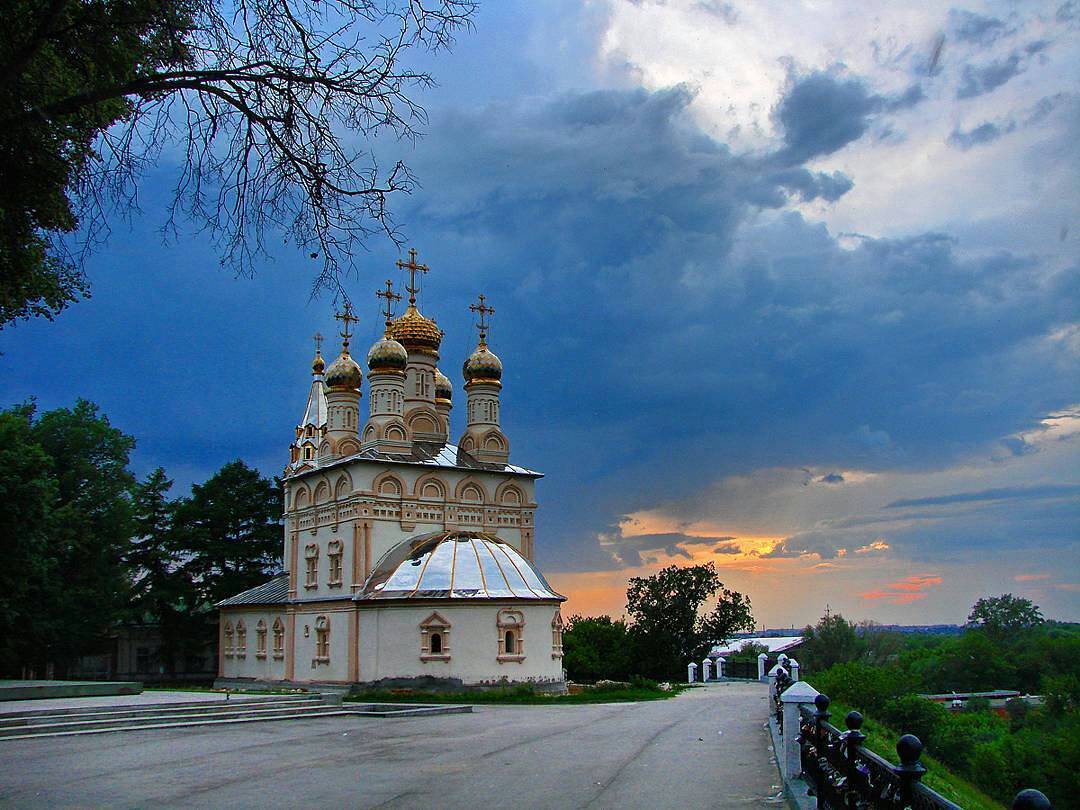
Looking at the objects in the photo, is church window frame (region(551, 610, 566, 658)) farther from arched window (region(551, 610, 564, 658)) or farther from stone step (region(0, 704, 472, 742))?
stone step (region(0, 704, 472, 742))

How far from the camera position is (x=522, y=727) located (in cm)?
1728

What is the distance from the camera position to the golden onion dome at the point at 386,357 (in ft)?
108

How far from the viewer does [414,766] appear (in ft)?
38.9

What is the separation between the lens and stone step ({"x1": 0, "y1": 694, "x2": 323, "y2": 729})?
1700 cm

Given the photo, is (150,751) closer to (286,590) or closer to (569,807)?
(569,807)

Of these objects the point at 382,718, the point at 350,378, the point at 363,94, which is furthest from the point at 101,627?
the point at 363,94

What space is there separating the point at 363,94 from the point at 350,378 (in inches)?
1146

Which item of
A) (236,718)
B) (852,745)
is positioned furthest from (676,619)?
(852,745)

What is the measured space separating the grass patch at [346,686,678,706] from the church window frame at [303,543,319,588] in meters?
6.01

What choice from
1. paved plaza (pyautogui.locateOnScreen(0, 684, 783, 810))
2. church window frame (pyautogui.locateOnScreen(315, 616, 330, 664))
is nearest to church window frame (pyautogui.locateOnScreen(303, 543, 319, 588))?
church window frame (pyautogui.locateOnScreen(315, 616, 330, 664))

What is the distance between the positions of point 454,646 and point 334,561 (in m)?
5.86

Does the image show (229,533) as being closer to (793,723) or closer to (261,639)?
(261,639)

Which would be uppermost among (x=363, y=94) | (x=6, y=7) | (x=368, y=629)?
(x=6, y=7)

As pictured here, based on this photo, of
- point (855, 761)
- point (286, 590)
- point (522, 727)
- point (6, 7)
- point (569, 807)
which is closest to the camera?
point (855, 761)
